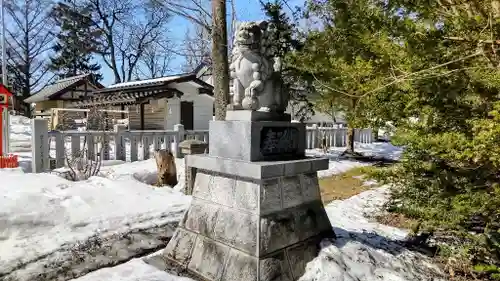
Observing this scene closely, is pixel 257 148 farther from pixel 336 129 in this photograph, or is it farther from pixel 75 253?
pixel 336 129

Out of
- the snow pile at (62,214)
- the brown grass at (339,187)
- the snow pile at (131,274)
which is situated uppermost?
the snow pile at (62,214)

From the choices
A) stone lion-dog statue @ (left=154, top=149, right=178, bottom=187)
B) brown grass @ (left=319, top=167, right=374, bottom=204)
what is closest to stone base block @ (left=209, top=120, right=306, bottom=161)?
brown grass @ (left=319, top=167, right=374, bottom=204)

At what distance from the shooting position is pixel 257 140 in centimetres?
325

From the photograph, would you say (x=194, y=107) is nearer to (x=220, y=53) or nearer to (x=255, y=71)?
(x=220, y=53)

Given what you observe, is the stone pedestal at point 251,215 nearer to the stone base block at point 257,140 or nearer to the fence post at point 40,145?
the stone base block at point 257,140

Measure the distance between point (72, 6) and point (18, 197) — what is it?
34.0m

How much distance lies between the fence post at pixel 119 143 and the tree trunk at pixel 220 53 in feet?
8.54

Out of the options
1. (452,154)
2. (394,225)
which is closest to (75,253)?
(452,154)

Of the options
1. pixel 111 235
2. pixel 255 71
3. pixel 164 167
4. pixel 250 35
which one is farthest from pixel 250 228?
pixel 164 167

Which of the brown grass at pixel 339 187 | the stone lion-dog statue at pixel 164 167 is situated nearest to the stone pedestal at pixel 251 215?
the brown grass at pixel 339 187

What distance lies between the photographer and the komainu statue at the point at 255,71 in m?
3.39

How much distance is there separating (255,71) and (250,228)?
154cm

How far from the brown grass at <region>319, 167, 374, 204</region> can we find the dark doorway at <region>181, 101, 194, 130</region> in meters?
12.0

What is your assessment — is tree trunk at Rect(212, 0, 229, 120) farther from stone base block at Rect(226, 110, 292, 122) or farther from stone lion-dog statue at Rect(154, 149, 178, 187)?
stone base block at Rect(226, 110, 292, 122)
